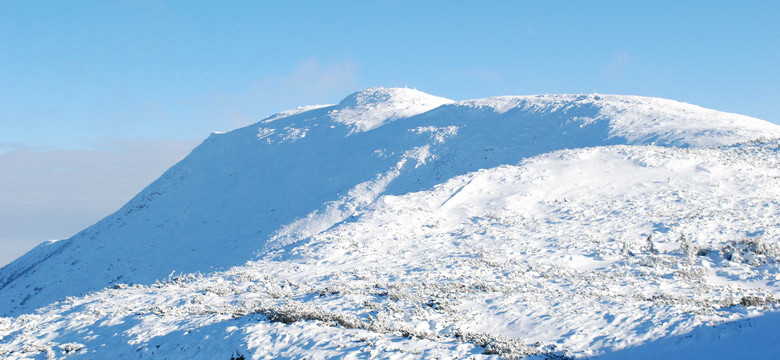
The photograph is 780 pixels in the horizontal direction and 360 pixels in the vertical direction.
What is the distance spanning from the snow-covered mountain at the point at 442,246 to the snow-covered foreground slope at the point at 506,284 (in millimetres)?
89

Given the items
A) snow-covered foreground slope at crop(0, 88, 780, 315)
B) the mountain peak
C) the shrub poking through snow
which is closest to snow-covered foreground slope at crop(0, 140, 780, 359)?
the shrub poking through snow

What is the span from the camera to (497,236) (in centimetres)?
2364

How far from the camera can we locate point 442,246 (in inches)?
901

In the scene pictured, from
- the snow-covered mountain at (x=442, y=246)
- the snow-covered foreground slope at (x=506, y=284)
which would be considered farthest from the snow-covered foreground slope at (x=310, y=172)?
the snow-covered foreground slope at (x=506, y=284)

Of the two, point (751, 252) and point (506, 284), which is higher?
point (506, 284)

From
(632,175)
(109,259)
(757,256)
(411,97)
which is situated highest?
(411,97)

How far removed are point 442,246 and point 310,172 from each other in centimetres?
2653

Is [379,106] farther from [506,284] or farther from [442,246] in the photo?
[506,284]

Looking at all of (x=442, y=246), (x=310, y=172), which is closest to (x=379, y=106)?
(x=310, y=172)

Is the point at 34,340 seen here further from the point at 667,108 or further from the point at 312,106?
the point at 312,106

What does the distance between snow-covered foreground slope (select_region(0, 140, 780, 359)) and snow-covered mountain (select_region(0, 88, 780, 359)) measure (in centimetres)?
9

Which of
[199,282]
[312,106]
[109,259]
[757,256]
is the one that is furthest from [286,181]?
[757,256]

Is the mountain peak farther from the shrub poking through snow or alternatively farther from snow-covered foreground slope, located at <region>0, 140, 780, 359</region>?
the shrub poking through snow

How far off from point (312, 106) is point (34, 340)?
64.2m
